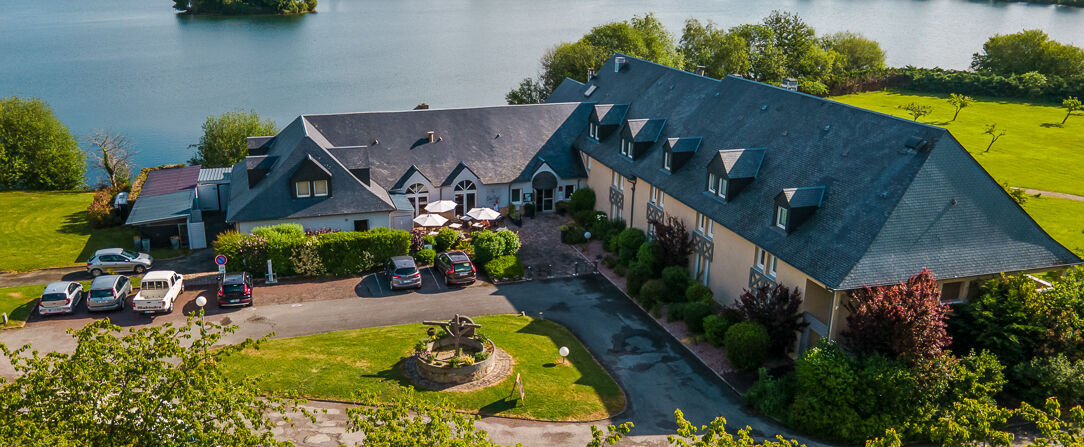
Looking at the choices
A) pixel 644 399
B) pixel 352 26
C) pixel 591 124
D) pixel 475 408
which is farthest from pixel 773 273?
pixel 352 26

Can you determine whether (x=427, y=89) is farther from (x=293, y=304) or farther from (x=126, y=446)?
(x=126, y=446)

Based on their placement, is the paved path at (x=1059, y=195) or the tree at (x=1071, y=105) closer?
the paved path at (x=1059, y=195)

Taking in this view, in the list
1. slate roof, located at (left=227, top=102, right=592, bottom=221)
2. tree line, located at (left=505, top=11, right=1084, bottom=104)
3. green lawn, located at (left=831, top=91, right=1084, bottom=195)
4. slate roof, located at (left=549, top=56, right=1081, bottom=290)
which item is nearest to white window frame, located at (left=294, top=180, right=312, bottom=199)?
slate roof, located at (left=227, top=102, right=592, bottom=221)

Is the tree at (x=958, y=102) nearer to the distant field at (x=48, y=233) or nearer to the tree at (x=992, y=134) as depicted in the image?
the tree at (x=992, y=134)

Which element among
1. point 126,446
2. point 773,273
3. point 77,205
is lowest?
point 77,205

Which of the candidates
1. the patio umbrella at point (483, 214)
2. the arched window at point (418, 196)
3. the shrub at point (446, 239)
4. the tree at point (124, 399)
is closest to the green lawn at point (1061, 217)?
the patio umbrella at point (483, 214)

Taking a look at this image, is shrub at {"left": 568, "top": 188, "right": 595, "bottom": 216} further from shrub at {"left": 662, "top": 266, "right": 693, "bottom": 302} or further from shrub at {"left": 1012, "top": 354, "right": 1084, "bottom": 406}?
shrub at {"left": 1012, "top": 354, "right": 1084, "bottom": 406}

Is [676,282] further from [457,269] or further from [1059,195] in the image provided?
[1059,195]
